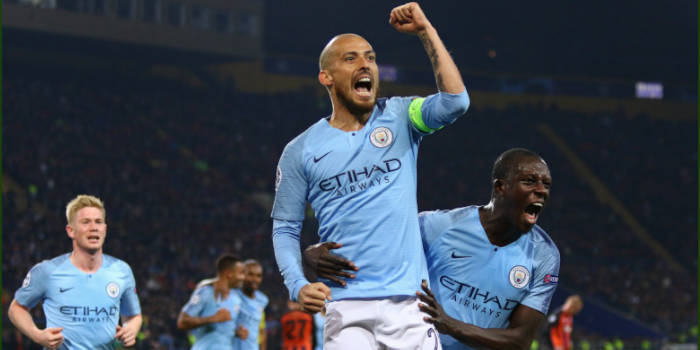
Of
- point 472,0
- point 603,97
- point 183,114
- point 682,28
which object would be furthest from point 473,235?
point 603,97

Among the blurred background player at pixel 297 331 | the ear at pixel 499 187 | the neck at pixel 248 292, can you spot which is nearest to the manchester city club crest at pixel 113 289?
the ear at pixel 499 187

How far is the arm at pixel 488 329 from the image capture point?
409cm

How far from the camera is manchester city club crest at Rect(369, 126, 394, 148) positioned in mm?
4156

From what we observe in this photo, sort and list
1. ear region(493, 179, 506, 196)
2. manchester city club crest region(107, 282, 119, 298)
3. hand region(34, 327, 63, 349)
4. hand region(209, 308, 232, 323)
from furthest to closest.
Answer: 1. hand region(209, 308, 232, 323)
2. manchester city club crest region(107, 282, 119, 298)
3. hand region(34, 327, 63, 349)
4. ear region(493, 179, 506, 196)

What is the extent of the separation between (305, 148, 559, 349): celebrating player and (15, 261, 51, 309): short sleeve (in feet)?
10.8

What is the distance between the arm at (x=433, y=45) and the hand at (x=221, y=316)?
641 cm

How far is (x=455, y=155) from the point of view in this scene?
34875 mm

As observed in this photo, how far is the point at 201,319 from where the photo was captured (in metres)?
9.83

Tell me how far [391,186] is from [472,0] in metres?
27.1

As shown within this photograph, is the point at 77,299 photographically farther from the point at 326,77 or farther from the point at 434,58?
the point at 434,58

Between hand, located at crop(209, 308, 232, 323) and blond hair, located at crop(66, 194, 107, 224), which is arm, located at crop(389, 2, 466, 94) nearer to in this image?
blond hair, located at crop(66, 194, 107, 224)

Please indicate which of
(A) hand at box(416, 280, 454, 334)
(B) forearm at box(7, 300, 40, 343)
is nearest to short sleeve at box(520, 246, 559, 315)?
(A) hand at box(416, 280, 454, 334)

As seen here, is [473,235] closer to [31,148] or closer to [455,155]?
[31,148]

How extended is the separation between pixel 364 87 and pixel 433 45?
41 centimetres
